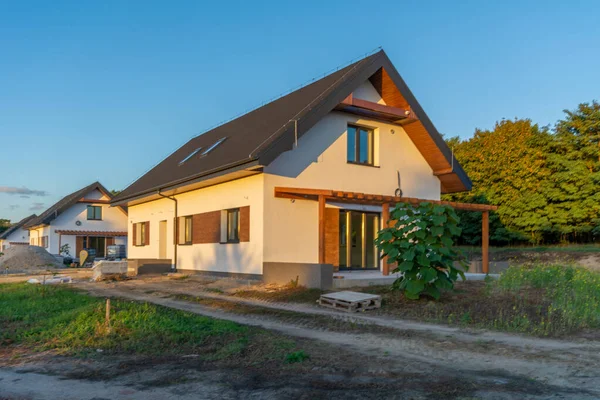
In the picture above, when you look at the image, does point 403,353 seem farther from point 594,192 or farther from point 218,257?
point 594,192

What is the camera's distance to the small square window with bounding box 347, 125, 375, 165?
1852 cm

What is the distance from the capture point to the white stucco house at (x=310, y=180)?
52.7ft

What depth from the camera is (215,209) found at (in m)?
18.7

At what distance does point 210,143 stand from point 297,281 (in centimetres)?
983

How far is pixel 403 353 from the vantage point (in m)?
7.35

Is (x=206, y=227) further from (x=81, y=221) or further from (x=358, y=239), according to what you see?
(x=81, y=221)

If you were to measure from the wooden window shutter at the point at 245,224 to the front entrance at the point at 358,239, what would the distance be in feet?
10.6

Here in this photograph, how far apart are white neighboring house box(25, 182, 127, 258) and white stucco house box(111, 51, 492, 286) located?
23.0 meters

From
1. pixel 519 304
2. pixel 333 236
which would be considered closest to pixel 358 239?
pixel 333 236

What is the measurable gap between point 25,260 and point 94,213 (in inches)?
468

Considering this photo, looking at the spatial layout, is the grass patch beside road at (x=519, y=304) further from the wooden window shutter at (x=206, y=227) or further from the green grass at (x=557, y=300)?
the wooden window shutter at (x=206, y=227)

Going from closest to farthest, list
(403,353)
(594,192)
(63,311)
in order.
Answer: (403,353) → (63,311) → (594,192)

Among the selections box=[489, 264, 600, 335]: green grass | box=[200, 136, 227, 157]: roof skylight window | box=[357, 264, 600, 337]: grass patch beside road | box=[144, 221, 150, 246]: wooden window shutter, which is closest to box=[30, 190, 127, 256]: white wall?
box=[144, 221, 150, 246]: wooden window shutter

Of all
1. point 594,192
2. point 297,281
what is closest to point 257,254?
point 297,281
